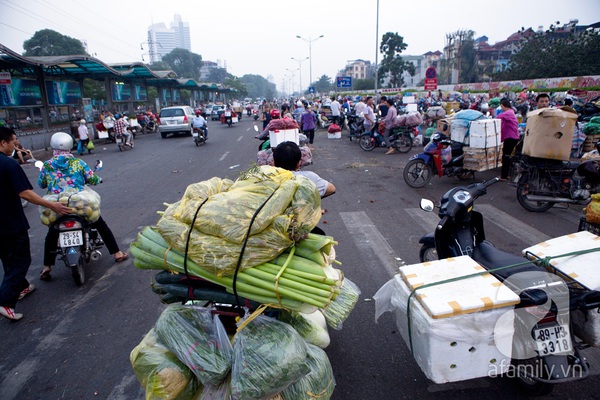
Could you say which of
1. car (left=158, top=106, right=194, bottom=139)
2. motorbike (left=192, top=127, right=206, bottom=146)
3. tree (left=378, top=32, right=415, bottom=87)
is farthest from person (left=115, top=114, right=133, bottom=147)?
tree (left=378, top=32, right=415, bottom=87)

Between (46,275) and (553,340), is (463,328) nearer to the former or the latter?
(553,340)

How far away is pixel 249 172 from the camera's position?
2.62 m

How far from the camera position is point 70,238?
4.31 meters

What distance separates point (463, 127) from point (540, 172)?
216 cm

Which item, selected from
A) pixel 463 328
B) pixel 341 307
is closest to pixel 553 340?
pixel 463 328

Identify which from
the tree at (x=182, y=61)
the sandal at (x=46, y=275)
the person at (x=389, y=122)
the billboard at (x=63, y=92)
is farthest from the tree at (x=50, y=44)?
the sandal at (x=46, y=275)

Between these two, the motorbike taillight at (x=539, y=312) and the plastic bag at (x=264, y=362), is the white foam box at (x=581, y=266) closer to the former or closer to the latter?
the motorbike taillight at (x=539, y=312)

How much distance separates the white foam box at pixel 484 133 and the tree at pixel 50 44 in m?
72.4

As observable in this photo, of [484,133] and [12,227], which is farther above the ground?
[484,133]

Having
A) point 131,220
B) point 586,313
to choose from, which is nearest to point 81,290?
point 131,220

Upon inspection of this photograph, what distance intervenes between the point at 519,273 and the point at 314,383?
1502mm

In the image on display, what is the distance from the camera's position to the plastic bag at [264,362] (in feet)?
6.45

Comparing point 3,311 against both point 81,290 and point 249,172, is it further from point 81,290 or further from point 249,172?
point 249,172

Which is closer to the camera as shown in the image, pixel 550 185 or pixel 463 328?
pixel 463 328
